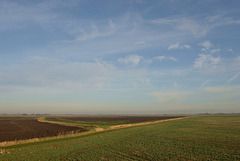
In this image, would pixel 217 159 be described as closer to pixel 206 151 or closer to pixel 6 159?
pixel 206 151

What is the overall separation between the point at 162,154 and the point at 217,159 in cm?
643

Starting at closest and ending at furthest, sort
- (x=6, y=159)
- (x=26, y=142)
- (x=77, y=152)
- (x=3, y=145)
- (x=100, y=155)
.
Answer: (x=6, y=159) → (x=100, y=155) → (x=77, y=152) → (x=3, y=145) → (x=26, y=142)

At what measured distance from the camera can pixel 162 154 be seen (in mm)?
20984

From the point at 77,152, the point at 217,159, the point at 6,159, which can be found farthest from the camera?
the point at 77,152

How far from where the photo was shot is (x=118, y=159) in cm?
1916

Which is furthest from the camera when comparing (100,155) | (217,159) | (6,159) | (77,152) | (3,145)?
(3,145)

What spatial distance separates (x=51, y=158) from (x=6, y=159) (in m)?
5.57

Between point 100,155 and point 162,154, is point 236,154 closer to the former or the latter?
point 162,154

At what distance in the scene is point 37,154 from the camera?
2184 centimetres

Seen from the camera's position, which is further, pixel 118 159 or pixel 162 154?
pixel 162 154

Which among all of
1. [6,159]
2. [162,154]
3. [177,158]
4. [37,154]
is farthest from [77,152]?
[177,158]

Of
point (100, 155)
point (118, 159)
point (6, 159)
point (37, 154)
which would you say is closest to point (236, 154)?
point (118, 159)

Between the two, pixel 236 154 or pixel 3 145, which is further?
pixel 3 145

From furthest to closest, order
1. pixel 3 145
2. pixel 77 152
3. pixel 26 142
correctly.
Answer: pixel 26 142 < pixel 3 145 < pixel 77 152
